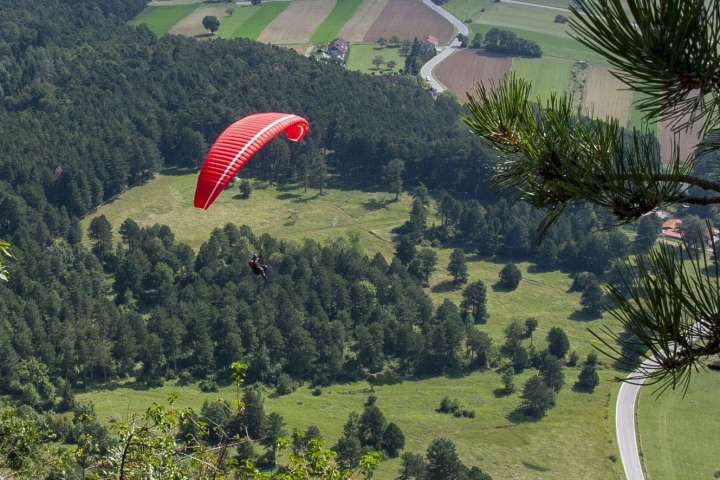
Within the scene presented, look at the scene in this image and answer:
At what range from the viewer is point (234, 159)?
110 feet

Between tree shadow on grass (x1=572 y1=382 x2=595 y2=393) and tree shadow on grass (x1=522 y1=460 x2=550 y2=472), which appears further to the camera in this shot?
tree shadow on grass (x1=572 y1=382 x2=595 y2=393)

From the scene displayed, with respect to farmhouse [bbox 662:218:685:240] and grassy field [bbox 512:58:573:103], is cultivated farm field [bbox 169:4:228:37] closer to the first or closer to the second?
grassy field [bbox 512:58:573:103]

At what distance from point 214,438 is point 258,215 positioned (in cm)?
4780

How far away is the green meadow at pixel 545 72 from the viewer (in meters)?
157

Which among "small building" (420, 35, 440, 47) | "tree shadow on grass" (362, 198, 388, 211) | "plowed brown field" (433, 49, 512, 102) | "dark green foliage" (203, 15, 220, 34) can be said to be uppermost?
"small building" (420, 35, 440, 47)

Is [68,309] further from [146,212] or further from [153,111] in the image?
[153,111]

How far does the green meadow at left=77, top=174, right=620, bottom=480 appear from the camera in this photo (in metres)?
64.2

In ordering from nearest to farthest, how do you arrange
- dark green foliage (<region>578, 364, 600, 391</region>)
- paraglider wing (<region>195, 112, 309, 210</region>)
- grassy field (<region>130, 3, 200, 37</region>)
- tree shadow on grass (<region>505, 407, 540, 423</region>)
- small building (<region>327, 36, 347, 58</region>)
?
paraglider wing (<region>195, 112, 309, 210</region>), tree shadow on grass (<region>505, 407, 540, 423</region>), dark green foliage (<region>578, 364, 600, 391</region>), small building (<region>327, 36, 347, 58</region>), grassy field (<region>130, 3, 200, 37</region>)

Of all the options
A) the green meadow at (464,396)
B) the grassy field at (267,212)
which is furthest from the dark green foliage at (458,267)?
the grassy field at (267,212)

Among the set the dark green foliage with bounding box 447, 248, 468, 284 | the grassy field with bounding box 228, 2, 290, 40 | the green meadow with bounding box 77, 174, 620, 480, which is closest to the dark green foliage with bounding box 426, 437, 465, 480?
the green meadow with bounding box 77, 174, 620, 480

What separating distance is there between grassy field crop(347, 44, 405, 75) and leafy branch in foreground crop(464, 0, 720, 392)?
158090 mm

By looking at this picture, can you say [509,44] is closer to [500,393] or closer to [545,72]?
[545,72]

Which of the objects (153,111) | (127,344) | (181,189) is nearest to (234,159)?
(127,344)

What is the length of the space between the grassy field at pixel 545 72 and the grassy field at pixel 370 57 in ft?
86.5
